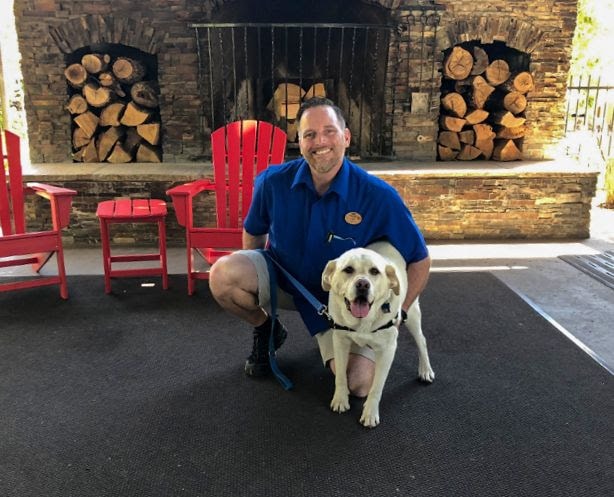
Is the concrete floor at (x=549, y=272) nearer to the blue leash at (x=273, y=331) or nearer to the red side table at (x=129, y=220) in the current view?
the red side table at (x=129, y=220)

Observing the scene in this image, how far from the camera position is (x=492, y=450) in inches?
68.3

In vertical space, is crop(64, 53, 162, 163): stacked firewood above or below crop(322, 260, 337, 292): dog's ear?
above

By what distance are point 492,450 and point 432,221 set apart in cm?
242

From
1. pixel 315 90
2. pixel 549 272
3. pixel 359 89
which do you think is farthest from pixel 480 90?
pixel 549 272

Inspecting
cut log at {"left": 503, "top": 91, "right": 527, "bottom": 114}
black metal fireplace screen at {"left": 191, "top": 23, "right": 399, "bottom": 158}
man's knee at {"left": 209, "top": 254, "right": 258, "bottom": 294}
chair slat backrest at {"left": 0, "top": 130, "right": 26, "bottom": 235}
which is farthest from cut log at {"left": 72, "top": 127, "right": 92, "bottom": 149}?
cut log at {"left": 503, "top": 91, "right": 527, "bottom": 114}

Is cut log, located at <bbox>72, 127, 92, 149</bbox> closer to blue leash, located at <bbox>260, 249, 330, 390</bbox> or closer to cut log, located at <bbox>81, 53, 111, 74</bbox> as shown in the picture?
cut log, located at <bbox>81, 53, 111, 74</bbox>

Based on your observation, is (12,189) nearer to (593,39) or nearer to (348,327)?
(348,327)

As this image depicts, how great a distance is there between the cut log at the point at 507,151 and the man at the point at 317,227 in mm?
2698

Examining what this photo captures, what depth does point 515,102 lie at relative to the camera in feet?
13.9

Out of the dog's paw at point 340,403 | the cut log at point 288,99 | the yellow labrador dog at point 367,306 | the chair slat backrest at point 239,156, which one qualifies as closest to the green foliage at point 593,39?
the cut log at point 288,99

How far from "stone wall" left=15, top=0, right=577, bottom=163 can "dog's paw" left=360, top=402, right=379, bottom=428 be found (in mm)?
2846

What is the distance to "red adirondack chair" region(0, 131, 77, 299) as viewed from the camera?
2799mm

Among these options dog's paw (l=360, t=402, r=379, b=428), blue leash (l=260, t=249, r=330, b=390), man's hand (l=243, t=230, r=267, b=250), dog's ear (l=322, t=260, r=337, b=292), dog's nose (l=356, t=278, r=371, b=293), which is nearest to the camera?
dog's nose (l=356, t=278, r=371, b=293)

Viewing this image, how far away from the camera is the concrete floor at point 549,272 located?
263 centimetres
